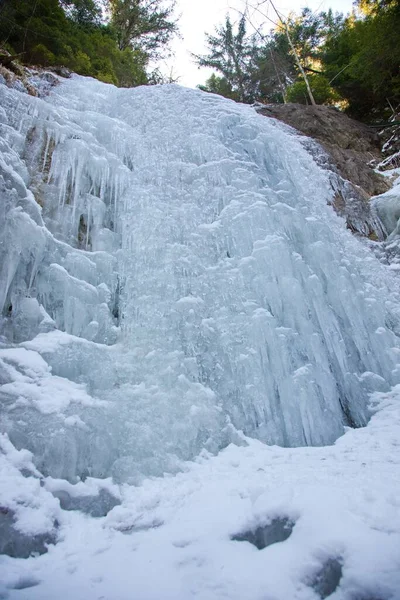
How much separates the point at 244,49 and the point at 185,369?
1709 centimetres

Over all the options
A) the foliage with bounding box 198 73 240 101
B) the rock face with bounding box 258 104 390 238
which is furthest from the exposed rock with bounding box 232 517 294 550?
the foliage with bounding box 198 73 240 101

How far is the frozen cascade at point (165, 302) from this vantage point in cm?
357

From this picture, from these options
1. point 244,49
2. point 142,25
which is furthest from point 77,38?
point 244,49

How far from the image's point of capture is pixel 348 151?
31.4ft

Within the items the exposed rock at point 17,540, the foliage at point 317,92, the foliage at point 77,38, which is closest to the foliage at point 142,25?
the foliage at point 77,38

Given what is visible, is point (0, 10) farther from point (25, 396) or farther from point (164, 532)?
point (164, 532)

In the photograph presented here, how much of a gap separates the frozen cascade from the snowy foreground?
0.08ft

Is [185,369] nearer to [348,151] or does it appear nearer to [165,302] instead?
[165,302]

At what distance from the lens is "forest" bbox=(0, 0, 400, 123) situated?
840 cm

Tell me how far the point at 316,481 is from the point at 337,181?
6.79m

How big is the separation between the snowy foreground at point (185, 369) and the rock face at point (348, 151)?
82 centimetres

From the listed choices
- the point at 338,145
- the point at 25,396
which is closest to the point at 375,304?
the point at 25,396

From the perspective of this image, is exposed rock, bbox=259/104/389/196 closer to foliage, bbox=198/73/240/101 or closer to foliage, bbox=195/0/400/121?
foliage, bbox=195/0/400/121

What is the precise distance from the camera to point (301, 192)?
21.5 feet
